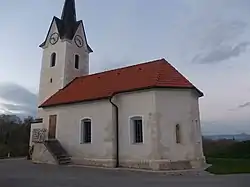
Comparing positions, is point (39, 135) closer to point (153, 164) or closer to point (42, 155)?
point (42, 155)

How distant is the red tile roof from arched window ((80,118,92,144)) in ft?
5.39

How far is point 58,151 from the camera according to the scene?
19578 millimetres

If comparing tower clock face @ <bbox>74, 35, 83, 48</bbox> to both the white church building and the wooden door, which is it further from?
the wooden door

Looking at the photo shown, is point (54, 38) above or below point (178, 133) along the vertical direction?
above

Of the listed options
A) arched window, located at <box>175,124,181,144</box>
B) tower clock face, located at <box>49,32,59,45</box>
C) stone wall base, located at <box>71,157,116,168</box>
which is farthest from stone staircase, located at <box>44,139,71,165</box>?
tower clock face, located at <box>49,32,59,45</box>

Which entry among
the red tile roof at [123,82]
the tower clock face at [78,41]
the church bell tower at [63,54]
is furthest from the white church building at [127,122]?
the tower clock face at [78,41]

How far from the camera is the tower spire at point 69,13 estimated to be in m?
28.1

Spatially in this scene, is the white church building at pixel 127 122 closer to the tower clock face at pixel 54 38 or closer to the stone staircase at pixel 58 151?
the stone staircase at pixel 58 151

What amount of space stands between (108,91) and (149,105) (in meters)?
3.53

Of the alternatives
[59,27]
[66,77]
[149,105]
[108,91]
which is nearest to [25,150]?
[66,77]

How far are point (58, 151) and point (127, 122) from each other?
6.09m

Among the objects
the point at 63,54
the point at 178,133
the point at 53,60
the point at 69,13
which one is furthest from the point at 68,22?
the point at 178,133

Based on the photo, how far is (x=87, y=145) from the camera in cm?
1861

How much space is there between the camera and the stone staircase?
1889cm
